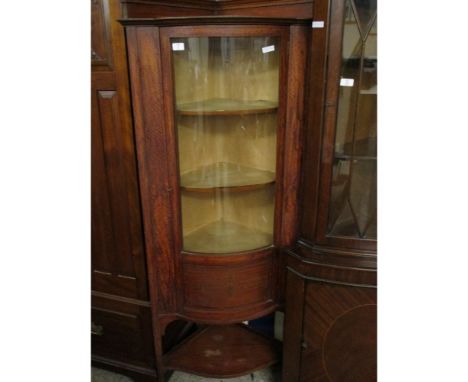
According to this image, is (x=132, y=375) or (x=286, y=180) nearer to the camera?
(x=286, y=180)

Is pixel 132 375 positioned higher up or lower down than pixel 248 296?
lower down

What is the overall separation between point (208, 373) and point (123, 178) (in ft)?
2.69

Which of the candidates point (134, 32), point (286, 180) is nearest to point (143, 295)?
point (286, 180)

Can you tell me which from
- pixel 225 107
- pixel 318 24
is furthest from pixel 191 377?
pixel 318 24

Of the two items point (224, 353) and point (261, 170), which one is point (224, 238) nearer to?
point (261, 170)

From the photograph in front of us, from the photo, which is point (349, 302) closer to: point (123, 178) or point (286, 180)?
point (286, 180)

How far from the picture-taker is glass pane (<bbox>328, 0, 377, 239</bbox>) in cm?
96

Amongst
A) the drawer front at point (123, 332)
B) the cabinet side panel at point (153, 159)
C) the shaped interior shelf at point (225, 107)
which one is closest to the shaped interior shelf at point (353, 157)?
the shaped interior shelf at point (225, 107)

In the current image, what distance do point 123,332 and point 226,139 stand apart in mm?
844

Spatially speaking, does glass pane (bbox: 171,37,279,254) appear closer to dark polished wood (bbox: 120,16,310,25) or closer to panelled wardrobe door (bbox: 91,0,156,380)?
dark polished wood (bbox: 120,16,310,25)

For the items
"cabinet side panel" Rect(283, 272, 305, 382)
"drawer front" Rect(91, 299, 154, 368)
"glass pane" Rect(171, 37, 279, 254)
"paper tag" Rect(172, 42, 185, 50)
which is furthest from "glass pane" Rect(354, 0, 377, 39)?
"drawer front" Rect(91, 299, 154, 368)

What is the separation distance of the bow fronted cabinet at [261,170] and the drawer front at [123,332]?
21 millimetres

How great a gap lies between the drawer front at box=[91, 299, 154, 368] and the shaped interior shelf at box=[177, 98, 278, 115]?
0.74 meters

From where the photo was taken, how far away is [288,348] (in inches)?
52.4
